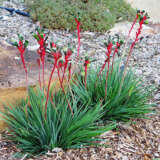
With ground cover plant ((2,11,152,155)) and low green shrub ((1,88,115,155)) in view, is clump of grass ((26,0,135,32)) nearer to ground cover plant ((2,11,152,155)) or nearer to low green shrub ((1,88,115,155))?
ground cover plant ((2,11,152,155))

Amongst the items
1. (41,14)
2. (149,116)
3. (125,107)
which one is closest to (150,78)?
(149,116)

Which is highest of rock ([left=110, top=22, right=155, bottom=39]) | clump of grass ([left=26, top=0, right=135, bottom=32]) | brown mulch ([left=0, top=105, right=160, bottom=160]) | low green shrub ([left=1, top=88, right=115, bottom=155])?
clump of grass ([left=26, top=0, right=135, bottom=32])

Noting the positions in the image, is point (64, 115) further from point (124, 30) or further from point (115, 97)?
point (124, 30)

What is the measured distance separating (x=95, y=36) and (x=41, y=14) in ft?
4.44

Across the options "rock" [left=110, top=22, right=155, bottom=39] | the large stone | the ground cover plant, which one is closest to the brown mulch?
the ground cover plant

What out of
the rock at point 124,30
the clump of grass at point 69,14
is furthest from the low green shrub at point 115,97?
the rock at point 124,30

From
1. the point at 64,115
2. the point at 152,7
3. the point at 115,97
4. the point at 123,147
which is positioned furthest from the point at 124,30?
the point at 64,115

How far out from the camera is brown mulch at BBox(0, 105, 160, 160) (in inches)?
82.8

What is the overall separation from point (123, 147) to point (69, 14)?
4.28m

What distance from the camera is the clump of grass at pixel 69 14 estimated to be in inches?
224

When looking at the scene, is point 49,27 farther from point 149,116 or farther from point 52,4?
point 149,116

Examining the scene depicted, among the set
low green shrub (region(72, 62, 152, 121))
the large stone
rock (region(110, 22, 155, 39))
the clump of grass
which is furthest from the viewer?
the large stone

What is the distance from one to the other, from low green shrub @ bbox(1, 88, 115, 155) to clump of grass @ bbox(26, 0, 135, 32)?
12.2 feet

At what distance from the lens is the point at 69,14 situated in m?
5.89
